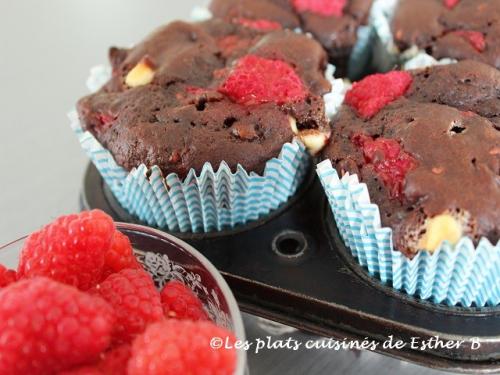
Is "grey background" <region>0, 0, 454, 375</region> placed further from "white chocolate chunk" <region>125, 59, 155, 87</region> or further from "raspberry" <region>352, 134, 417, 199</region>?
"white chocolate chunk" <region>125, 59, 155, 87</region>

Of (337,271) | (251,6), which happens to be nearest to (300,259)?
(337,271)

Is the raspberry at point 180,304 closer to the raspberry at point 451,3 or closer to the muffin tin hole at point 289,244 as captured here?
the muffin tin hole at point 289,244

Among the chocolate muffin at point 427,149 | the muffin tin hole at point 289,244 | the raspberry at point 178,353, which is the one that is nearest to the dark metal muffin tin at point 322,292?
the muffin tin hole at point 289,244

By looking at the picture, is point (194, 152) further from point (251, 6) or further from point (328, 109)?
point (251, 6)

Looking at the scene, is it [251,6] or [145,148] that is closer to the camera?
[145,148]

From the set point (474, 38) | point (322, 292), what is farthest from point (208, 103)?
point (474, 38)

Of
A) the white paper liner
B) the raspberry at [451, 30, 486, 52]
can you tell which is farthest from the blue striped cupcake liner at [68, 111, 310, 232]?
the raspberry at [451, 30, 486, 52]

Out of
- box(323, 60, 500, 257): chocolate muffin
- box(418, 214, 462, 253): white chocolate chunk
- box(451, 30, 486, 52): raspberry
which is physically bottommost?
box(418, 214, 462, 253): white chocolate chunk
